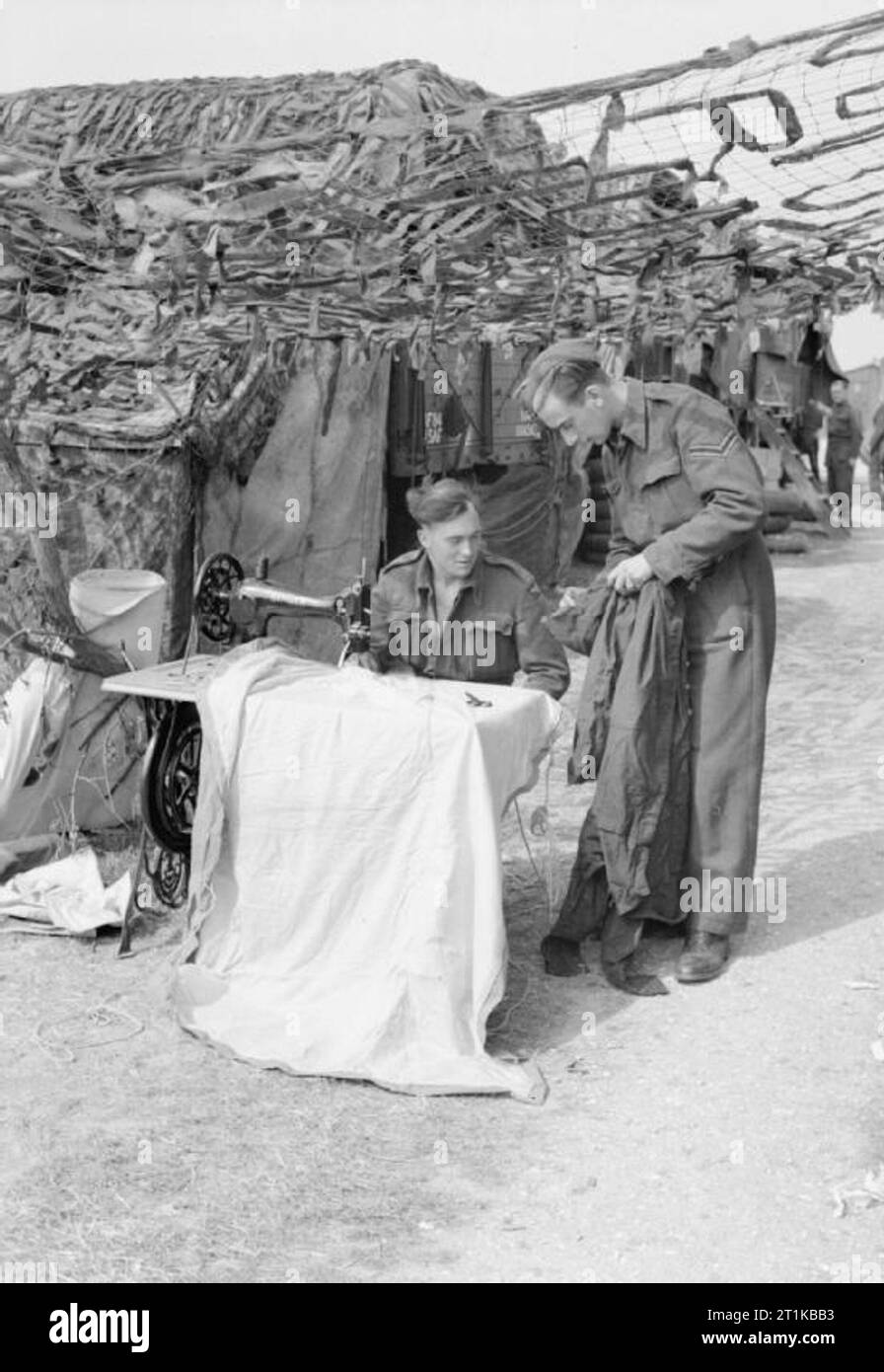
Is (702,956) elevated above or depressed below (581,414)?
below

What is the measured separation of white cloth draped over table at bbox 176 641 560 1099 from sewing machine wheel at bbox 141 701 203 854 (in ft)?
2.07

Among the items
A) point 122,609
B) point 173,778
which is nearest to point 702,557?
point 173,778

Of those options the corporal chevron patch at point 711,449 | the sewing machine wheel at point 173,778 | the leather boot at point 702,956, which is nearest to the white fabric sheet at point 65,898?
the sewing machine wheel at point 173,778

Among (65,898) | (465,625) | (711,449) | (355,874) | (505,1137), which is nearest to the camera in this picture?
(505,1137)

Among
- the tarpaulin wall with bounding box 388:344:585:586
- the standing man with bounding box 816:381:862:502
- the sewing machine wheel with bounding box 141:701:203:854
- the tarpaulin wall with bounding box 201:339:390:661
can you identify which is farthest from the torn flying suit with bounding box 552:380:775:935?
the standing man with bounding box 816:381:862:502

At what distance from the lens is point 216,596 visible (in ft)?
18.4

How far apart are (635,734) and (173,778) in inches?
63.0

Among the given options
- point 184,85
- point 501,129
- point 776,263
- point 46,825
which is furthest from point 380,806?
point 184,85

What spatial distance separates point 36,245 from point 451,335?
4.99 metres

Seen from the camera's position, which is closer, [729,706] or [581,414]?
[581,414]

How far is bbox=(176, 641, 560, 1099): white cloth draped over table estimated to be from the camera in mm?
4457

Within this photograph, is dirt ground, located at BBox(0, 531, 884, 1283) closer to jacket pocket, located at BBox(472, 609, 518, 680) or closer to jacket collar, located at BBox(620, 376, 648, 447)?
jacket pocket, located at BBox(472, 609, 518, 680)

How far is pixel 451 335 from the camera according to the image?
11.2m

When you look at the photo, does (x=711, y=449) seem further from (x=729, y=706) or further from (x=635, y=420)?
(x=729, y=706)
